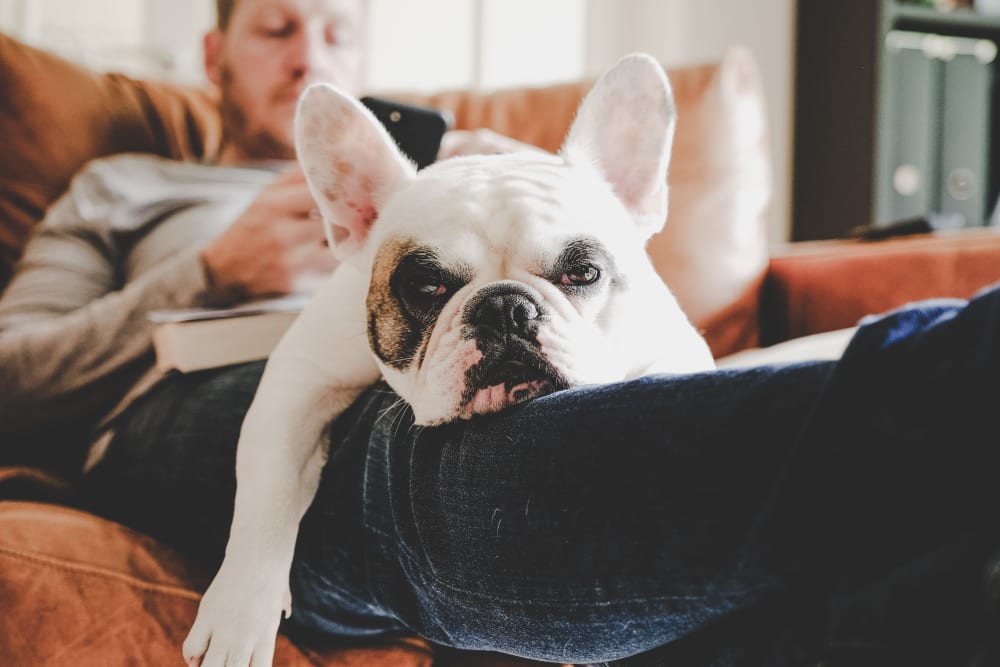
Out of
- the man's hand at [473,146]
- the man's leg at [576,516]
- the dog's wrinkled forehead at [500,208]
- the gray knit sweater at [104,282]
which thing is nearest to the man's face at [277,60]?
the gray knit sweater at [104,282]

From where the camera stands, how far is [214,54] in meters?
1.58

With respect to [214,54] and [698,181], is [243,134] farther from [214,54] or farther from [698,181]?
[698,181]

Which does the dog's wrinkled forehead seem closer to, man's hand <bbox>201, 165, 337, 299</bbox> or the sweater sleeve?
man's hand <bbox>201, 165, 337, 299</bbox>

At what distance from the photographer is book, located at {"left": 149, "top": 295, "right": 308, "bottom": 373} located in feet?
2.87

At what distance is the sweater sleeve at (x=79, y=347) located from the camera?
3.23 ft

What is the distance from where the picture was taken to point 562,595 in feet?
1.67

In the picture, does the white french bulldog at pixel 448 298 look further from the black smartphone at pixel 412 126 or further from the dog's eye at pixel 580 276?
the black smartphone at pixel 412 126

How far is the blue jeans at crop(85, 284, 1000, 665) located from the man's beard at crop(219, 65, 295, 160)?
97 cm

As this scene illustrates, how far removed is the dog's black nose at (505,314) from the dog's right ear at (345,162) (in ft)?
0.88

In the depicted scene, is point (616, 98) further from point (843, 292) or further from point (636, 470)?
point (843, 292)

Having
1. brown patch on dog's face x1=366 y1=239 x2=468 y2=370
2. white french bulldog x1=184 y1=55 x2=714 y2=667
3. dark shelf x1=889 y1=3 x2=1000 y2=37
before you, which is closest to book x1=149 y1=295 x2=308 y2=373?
white french bulldog x1=184 y1=55 x2=714 y2=667

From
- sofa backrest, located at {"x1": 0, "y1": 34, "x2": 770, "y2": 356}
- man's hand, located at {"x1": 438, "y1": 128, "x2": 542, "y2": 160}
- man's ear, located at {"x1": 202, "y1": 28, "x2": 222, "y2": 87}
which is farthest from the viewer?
man's ear, located at {"x1": 202, "y1": 28, "x2": 222, "y2": 87}

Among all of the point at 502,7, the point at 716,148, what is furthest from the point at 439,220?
the point at 502,7

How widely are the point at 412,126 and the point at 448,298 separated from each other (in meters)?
0.39
